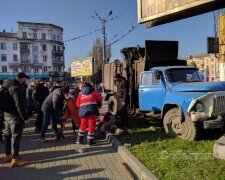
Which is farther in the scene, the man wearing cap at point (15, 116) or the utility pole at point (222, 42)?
the utility pole at point (222, 42)

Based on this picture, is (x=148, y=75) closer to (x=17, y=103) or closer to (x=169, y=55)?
(x=169, y=55)

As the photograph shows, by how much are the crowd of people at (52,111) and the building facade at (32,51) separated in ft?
262

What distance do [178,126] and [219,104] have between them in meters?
1.60

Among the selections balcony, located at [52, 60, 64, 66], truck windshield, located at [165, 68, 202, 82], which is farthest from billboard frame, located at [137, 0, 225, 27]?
balcony, located at [52, 60, 64, 66]

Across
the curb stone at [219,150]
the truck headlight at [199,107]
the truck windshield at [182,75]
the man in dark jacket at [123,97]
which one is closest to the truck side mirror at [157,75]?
the truck windshield at [182,75]

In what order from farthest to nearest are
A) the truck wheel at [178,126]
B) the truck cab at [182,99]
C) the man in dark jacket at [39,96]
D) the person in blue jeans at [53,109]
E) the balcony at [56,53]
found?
the balcony at [56,53], the man in dark jacket at [39,96], the person in blue jeans at [53,109], the truck wheel at [178,126], the truck cab at [182,99]

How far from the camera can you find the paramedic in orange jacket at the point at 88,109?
31.2 ft

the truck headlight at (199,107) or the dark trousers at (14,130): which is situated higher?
the truck headlight at (199,107)

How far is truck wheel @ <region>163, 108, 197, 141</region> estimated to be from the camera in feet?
30.4

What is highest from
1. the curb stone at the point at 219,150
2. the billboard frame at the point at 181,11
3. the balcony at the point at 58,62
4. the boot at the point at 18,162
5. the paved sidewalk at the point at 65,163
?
the balcony at the point at 58,62

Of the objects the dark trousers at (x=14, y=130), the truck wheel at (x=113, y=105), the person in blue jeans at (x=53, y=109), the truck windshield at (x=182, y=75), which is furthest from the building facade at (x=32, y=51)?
the dark trousers at (x=14, y=130)

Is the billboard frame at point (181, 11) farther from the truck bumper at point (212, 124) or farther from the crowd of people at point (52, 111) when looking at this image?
the truck bumper at point (212, 124)

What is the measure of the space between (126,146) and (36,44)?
91396 millimetres

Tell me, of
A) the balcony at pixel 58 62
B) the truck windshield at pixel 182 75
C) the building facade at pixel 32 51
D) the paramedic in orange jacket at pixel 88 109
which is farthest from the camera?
the balcony at pixel 58 62
